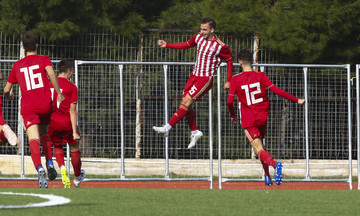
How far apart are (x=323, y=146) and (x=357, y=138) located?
2.21ft

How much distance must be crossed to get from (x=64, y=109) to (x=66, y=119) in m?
0.14

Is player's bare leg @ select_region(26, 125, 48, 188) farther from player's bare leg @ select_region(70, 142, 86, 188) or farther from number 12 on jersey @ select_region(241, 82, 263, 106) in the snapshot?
number 12 on jersey @ select_region(241, 82, 263, 106)

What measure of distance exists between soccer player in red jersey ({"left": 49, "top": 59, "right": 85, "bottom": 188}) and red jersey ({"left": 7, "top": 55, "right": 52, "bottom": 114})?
97 cm

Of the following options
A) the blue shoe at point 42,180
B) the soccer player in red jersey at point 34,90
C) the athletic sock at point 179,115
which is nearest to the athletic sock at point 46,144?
the soccer player in red jersey at point 34,90

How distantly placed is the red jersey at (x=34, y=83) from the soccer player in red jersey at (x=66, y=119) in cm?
97

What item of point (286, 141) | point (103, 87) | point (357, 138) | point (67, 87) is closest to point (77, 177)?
point (67, 87)

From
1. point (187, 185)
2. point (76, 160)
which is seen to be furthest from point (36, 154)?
point (187, 185)

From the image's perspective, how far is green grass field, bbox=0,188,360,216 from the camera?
600 centimetres

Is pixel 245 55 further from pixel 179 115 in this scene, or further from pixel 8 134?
pixel 8 134

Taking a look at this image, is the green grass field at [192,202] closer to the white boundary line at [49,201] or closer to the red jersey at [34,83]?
the white boundary line at [49,201]

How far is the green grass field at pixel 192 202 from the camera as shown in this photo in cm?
600

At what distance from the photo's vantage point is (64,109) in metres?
10.1

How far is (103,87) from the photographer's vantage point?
40.2 ft

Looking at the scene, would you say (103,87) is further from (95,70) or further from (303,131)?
(303,131)
